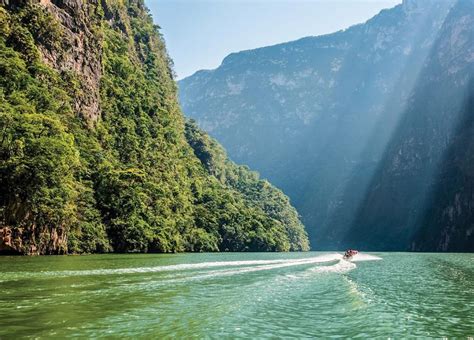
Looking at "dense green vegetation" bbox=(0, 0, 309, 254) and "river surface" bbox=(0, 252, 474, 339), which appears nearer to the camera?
"river surface" bbox=(0, 252, 474, 339)

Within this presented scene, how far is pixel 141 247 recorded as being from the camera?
85625 millimetres

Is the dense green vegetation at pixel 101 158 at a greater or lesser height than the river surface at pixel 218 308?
greater

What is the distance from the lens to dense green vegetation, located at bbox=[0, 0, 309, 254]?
56.1 m

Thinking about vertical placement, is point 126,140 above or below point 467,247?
above

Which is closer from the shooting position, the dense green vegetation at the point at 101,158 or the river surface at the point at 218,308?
the river surface at the point at 218,308

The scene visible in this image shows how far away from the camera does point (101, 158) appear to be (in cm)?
8700

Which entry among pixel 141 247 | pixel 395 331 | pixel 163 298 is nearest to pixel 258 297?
pixel 163 298

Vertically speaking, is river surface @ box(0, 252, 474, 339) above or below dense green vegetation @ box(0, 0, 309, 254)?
below

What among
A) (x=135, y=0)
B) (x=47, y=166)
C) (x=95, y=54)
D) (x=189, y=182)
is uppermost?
(x=135, y=0)

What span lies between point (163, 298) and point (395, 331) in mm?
11851

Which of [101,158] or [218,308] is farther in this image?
[101,158]

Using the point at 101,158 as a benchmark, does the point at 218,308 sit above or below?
below

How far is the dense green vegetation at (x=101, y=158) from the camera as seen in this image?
5609 centimetres

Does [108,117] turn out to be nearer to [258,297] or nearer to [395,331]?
[258,297]
